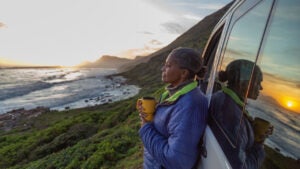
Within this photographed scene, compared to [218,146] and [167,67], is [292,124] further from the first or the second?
[167,67]

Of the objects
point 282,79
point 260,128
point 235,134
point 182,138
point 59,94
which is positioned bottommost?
point 59,94

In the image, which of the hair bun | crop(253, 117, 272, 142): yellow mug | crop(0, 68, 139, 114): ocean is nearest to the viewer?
crop(253, 117, 272, 142): yellow mug

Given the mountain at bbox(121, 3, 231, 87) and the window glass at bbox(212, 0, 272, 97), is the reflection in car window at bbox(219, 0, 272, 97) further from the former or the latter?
the mountain at bbox(121, 3, 231, 87)

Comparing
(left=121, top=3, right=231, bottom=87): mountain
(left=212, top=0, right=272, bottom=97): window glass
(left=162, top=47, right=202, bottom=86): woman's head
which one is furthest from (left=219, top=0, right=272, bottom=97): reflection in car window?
(left=121, top=3, right=231, bottom=87): mountain

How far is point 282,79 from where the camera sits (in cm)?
119

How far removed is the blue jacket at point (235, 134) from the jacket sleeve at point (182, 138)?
0.12 metres

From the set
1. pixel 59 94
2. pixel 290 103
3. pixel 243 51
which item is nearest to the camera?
pixel 290 103

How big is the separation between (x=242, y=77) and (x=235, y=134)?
327 millimetres

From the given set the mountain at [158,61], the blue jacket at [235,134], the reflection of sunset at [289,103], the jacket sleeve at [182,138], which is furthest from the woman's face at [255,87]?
the mountain at [158,61]

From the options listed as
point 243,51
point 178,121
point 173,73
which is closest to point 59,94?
point 173,73

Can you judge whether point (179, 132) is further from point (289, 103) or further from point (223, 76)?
point (289, 103)

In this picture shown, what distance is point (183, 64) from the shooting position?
6.99ft

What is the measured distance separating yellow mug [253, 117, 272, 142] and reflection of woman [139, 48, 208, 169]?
58cm

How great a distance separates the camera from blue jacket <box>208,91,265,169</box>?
1.32 m
